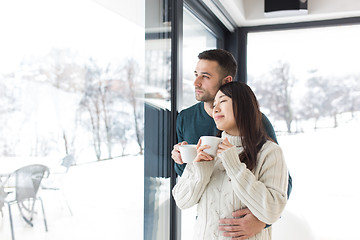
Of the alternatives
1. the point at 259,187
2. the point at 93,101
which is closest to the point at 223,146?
the point at 259,187

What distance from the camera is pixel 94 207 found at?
1.19 m

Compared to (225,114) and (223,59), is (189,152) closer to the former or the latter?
(225,114)

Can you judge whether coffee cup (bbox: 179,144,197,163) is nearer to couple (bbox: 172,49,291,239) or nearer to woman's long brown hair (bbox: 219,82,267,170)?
couple (bbox: 172,49,291,239)

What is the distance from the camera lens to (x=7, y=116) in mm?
809

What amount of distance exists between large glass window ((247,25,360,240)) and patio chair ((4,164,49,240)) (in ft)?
8.72

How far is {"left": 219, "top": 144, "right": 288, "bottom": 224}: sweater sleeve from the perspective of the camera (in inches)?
41.1

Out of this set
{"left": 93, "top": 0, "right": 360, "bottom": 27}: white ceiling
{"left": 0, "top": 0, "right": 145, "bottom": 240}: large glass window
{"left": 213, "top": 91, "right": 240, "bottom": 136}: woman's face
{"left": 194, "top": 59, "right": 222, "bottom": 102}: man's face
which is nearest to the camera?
{"left": 0, "top": 0, "right": 145, "bottom": 240}: large glass window

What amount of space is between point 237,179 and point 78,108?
559mm

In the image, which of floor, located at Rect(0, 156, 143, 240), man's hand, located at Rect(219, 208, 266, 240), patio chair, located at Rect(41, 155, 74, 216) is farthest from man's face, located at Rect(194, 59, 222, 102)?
patio chair, located at Rect(41, 155, 74, 216)

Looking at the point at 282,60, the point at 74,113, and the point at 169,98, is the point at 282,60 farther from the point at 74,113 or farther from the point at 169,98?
the point at 74,113

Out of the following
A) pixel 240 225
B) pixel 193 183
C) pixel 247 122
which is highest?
pixel 247 122

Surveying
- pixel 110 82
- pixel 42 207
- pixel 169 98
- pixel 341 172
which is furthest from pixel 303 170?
pixel 42 207

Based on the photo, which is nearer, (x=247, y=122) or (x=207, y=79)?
(x=247, y=122)

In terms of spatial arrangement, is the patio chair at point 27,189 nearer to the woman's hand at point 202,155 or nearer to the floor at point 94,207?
the floor at point 94,207
